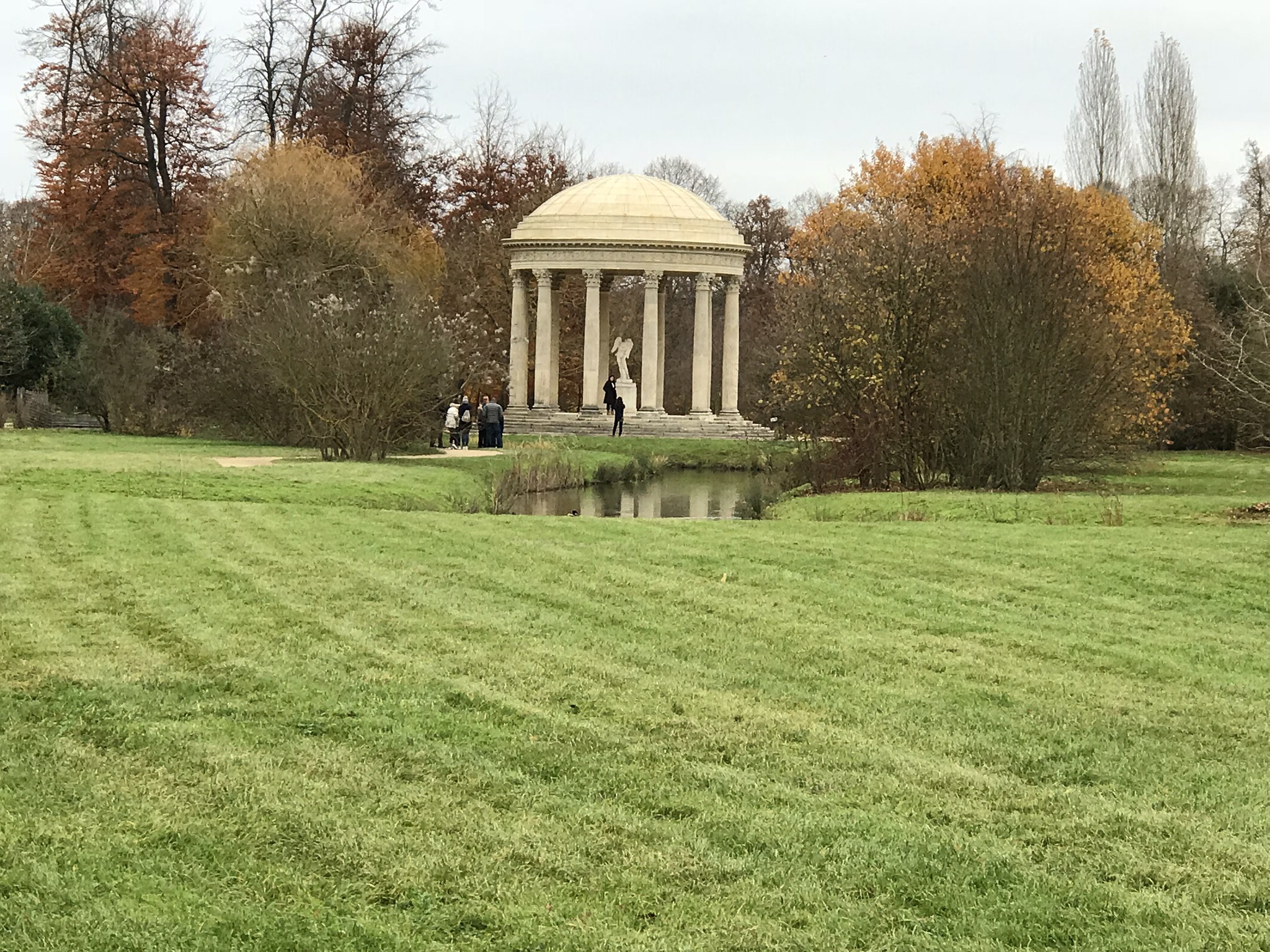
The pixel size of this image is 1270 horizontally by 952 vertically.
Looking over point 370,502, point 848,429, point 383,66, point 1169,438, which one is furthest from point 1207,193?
point 370,502

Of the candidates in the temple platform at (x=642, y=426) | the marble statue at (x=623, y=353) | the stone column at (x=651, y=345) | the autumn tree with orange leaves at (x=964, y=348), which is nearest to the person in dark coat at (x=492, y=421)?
the temple platform at (x=642, y=426)

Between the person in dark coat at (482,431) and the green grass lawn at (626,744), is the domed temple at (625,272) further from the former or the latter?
the green grass lawn at (626,744)

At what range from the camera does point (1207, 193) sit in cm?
6094

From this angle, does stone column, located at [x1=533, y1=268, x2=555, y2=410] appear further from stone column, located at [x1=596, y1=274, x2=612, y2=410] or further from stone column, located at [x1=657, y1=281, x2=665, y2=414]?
stone column, located at [x1=657, y1=281, x2=665, y2=414]

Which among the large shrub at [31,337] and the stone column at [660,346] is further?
the stone column at [660,346]

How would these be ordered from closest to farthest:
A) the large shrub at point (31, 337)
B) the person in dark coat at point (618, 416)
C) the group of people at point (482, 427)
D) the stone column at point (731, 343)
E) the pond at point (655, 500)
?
the pond at point (655, 500)
the group of people at point (482, 427)
the large shrub at point (31, 337)
the person in dark coat at point (618, 416)
the stone column at point (731, 343)

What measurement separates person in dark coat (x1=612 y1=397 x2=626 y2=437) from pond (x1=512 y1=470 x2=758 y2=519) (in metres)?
7.96

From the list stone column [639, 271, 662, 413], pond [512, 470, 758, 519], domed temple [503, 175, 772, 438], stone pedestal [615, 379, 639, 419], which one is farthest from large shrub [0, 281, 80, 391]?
stone column [639, 271, 662, 413]

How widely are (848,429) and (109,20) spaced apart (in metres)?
32.1

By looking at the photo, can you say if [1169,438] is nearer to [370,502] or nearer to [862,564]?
[370,502]

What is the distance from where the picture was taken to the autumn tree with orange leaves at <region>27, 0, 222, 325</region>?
47.2m

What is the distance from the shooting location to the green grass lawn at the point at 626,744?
18.5 ft

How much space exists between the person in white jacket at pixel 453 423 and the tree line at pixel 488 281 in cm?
157

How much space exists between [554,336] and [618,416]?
704 cm
